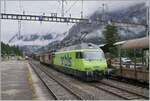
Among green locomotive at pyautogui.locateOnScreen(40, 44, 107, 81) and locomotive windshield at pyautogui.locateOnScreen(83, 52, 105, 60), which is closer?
green locomotive at pyautogui.locateOnScreen(40, 44, 107, 81)

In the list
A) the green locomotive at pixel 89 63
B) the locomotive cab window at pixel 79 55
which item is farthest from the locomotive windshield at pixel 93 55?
the locomotive cab window at pixel 79 55

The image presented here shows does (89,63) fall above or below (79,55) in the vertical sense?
below

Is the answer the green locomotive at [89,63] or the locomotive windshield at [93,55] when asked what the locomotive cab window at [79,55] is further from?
the locomotive windshield at [93,55]

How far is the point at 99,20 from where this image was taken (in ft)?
161

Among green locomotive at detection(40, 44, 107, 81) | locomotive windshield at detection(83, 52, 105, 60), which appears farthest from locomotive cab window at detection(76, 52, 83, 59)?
locomotive windshield at detection(83, 52, 105, 60)

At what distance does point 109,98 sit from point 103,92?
2.35 metres

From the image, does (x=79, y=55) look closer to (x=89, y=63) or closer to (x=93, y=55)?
(x=93, y=55)

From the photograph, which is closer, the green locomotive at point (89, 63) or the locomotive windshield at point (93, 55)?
the green locomotive at point (89, 63)

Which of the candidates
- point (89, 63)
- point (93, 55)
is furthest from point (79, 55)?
point (89, 63)

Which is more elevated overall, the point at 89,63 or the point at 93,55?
the point at 93,55

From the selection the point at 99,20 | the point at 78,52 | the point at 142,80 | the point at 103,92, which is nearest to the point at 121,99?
the point at 103,92

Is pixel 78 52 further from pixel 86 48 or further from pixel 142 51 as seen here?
pixel 142 51

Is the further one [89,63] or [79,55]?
[79,55]

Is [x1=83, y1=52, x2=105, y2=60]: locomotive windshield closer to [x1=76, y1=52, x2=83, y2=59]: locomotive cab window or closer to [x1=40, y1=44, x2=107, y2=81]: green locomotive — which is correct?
[x1=40, y1=44, x2=107, y2=81]: green locomotive
